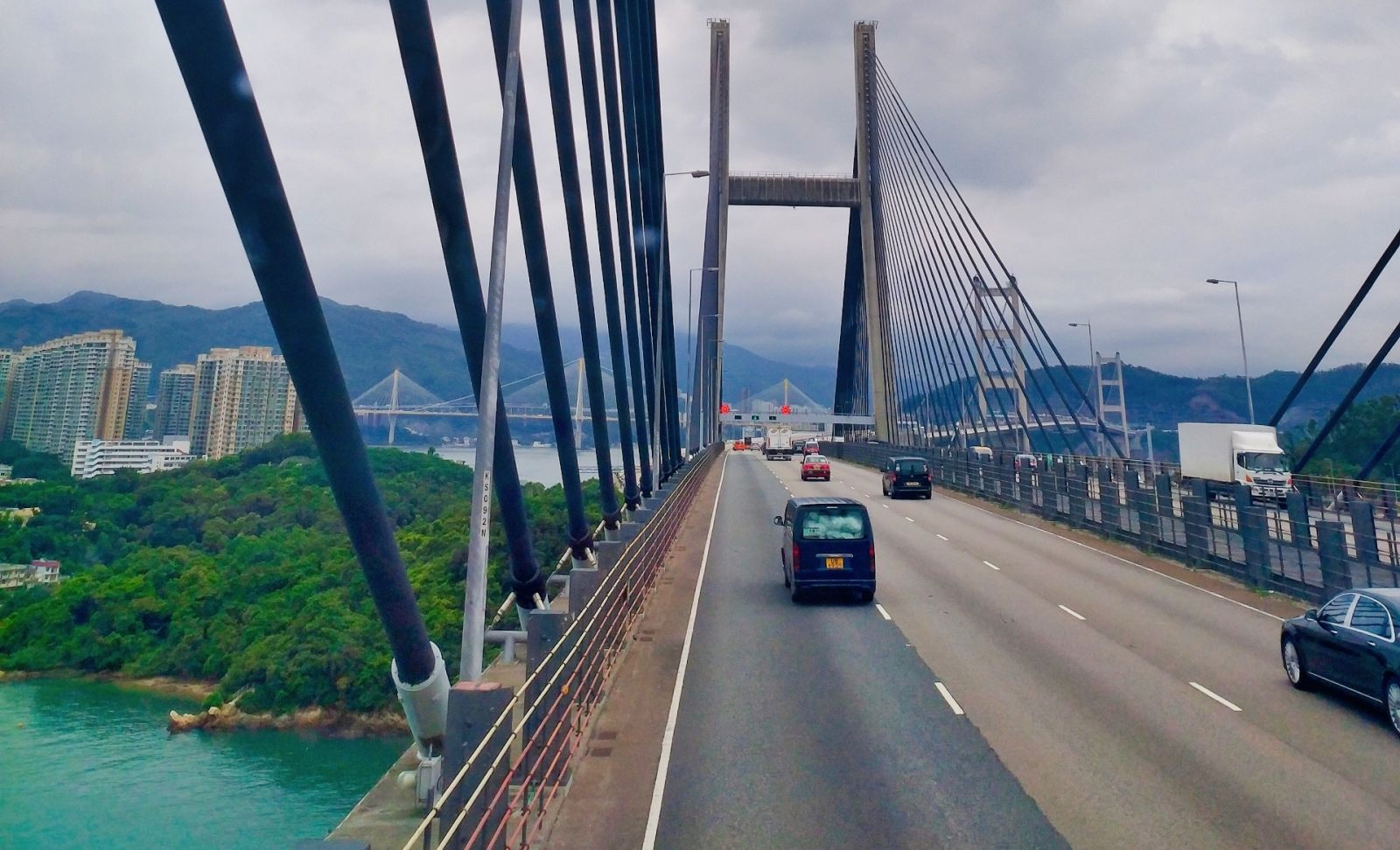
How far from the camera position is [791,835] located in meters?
6.03

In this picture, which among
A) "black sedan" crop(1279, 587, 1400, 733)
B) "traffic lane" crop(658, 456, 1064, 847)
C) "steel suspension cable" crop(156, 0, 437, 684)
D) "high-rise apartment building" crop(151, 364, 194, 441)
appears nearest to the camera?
"steel suspension cable" crop(156, 0, 437, 684)

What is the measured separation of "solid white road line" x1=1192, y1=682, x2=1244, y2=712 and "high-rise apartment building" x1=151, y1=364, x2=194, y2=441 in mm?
56654

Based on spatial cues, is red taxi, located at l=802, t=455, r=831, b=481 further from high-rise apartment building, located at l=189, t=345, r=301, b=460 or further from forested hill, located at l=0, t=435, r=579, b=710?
high-rise apartment building, located at l=189, t=345, r=301, b=460

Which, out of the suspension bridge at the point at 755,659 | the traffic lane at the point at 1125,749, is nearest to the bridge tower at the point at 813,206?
the suspension bridge at the point at 755,659

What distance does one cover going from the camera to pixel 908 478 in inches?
1553

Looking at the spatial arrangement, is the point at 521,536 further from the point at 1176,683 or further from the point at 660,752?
the point at 1176,683

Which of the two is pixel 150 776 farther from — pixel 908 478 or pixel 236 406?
pixel 236 406

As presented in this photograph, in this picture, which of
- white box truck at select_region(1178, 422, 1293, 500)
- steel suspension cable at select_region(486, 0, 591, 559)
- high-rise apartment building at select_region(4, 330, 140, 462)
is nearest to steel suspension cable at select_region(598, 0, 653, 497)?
steel suspension cable at select_region(486, 0, 591, 559)

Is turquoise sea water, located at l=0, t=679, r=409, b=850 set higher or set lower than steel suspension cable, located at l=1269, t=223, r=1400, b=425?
lower

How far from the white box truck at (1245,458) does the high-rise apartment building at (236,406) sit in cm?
4911

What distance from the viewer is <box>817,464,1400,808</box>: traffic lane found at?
26.4 ft

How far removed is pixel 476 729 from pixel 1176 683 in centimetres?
894

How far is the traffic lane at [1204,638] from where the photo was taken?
803cm

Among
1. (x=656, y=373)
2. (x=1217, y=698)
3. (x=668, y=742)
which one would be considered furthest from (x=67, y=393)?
(x=1217, y=698)
